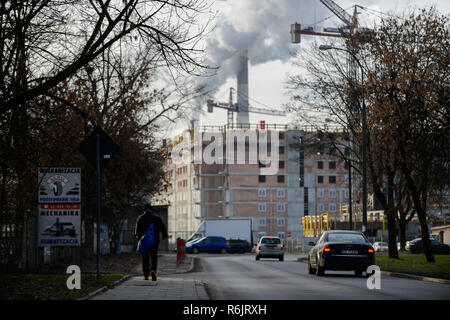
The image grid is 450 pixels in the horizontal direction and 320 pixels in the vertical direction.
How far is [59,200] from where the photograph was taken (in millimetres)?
17938

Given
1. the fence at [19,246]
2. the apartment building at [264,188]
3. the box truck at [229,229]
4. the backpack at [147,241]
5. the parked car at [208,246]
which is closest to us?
the backpack at [147,241]

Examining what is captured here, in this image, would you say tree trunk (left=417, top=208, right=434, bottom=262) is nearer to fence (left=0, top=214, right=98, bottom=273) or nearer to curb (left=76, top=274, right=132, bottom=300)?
fence (left=0, top=214, right=98, bottom=273)

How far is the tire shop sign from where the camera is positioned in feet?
58.5

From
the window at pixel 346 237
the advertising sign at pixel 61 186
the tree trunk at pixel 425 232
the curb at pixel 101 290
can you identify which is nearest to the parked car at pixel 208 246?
the tree trunk at pixel 425 232

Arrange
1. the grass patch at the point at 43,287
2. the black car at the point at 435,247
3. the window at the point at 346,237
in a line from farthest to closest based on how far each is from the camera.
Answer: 1. the black car at the point at 435,247
2. the window at the point at 346,237
3. the grass patch at the point at 43,287

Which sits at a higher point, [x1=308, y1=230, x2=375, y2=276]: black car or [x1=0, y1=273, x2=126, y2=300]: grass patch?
[x1=308, y1=230, x2=375, y2=276]: black car

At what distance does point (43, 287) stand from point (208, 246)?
185 ft

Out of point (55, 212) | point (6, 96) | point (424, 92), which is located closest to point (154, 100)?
point (424, 92)

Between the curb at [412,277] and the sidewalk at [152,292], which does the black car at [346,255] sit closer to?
the curb at [412,277]

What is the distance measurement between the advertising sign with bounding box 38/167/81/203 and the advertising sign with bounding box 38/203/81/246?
133 millimetres

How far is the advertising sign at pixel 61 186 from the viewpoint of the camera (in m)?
17.9

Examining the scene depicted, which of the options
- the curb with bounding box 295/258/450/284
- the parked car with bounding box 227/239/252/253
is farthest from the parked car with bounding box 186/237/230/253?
the curb with bounding box 295/258/450/284

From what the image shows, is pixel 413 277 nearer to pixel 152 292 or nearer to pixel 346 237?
pixel 346 237
